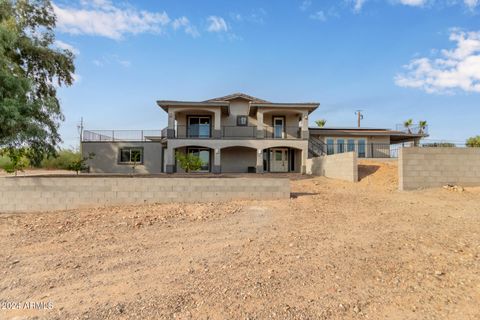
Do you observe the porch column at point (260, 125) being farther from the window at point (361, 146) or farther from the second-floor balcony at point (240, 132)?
the window at point (361, 146)

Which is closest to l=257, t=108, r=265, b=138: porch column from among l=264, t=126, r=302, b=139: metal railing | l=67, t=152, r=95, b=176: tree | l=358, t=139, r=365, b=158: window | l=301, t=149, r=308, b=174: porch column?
l=264, t=126, r=302, b=139: metal railing

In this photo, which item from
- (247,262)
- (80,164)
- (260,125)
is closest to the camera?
(247,262)

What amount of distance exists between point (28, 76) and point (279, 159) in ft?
55.3

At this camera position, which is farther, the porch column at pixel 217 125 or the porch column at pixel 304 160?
the porch column at pixel 304 160

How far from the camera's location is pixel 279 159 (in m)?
23.1

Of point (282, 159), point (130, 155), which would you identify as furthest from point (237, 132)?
point (130, 155)

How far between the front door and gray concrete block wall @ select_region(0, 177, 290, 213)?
A: 13.4m

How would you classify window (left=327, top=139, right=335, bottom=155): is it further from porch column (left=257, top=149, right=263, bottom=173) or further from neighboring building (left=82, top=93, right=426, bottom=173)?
porch column (left=257, top=149, right=263, bottom=173)

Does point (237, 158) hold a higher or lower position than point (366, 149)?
lower

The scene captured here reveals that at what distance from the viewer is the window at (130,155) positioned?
80.7 feet

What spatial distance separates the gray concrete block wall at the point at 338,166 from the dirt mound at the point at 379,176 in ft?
1.98

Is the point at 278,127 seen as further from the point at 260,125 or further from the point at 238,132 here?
the point at 238,132

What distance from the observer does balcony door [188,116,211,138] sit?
2247 centimetres

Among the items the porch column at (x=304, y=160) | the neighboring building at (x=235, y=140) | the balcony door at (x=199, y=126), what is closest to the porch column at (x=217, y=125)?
the neighboring building at (x=235, y=140)
